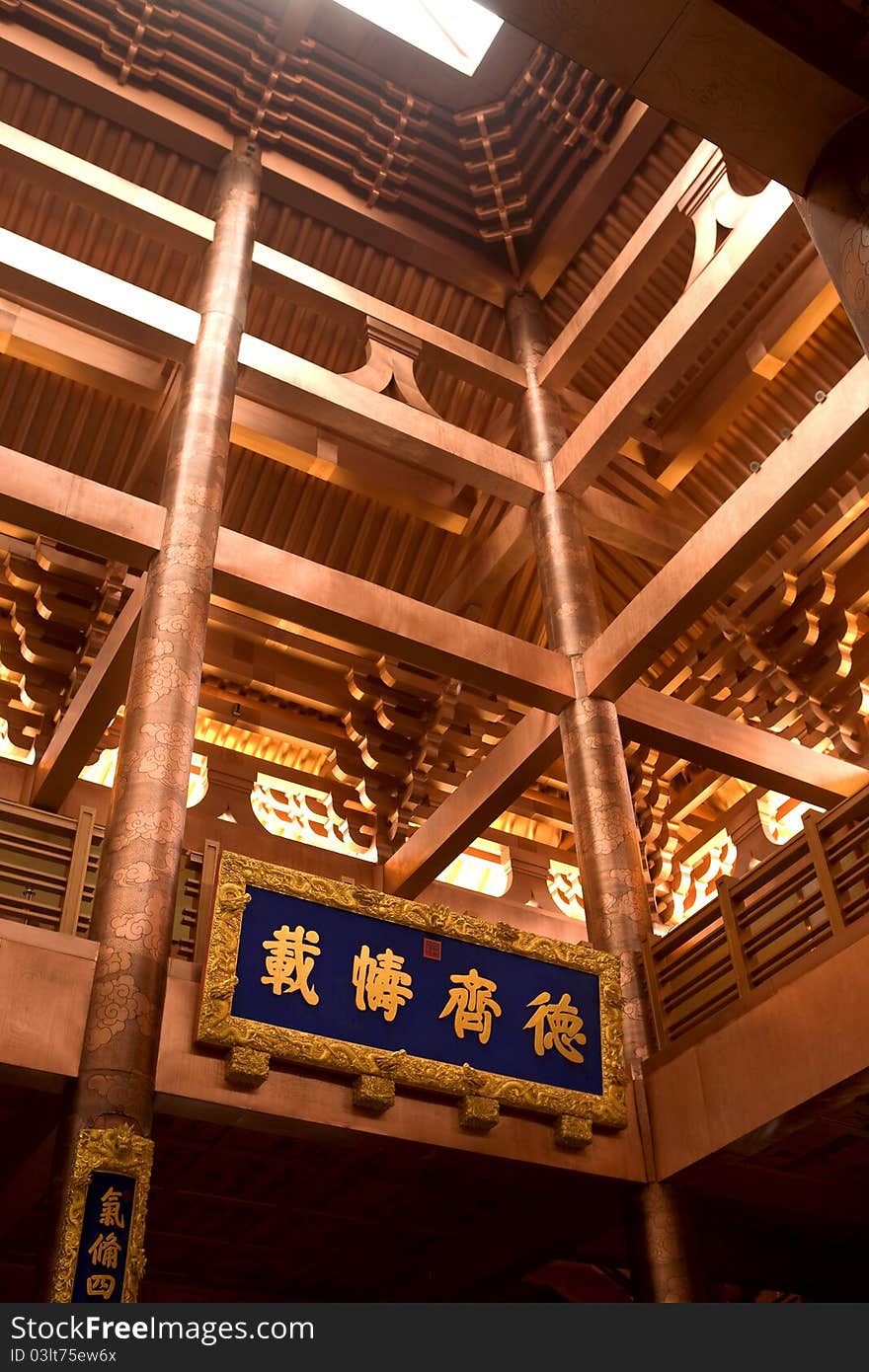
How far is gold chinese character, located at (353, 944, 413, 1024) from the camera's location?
15.5 feet

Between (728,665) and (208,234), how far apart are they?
424cm

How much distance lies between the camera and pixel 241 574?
19.7 ft

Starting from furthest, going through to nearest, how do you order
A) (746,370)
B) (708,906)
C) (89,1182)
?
(746,370) < (708,906) < (89,1182)

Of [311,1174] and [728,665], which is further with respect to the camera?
[728,665]

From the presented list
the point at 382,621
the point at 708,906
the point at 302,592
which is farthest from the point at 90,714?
the point at 708,906

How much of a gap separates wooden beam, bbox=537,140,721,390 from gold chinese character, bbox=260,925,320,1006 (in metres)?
4.65

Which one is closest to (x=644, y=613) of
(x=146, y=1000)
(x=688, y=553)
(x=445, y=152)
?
(x=688, y=553)

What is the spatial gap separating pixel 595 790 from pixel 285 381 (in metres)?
2.79

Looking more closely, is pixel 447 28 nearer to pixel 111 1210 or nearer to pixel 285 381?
pixel 285 381

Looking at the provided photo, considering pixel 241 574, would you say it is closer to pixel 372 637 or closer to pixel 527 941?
pixel 372 637

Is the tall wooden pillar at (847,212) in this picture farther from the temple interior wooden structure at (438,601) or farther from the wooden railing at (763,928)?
the wooden railing at (763,928)

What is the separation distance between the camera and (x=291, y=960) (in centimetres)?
464

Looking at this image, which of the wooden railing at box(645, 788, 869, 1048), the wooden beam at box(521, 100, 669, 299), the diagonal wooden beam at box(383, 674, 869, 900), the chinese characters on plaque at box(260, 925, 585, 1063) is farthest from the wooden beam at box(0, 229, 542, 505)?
the chinese characters on plaque at box(260, 925, 585, 1063)

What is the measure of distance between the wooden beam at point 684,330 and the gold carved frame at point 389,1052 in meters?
3.14
